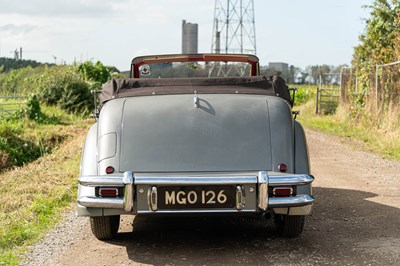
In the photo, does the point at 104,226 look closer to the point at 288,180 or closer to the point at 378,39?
the point at 288,180

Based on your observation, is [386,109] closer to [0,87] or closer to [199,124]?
[199,124]

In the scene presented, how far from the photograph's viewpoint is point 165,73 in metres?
8.48

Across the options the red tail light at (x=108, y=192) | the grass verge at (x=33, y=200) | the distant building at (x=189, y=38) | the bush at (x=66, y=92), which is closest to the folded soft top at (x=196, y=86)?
the red tail light at (x=108, y=192)

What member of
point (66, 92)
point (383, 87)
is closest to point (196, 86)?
point (383, 87)

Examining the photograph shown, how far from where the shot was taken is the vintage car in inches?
220

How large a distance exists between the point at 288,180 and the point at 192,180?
76 centimetres

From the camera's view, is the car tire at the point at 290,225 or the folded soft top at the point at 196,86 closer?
the car tire at the point at 290,225

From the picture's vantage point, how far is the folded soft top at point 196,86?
6551 millimetres

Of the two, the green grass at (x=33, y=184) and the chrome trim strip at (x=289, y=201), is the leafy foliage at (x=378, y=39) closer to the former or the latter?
the green grass at (x=33, y=184)

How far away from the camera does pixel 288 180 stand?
5633 mm

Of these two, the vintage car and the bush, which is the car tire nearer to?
the vintage car

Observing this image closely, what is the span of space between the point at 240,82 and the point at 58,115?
1768cm

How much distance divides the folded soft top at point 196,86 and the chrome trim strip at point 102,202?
1202 millimetres

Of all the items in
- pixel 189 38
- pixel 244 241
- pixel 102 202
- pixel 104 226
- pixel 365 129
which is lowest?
pixel 365 129
